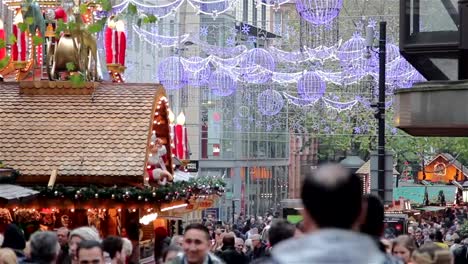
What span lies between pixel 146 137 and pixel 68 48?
117 inches

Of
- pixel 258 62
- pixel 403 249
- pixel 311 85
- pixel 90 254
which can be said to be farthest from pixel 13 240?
pixel 311 85

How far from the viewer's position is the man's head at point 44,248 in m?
8.79

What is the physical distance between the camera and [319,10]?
35812 mm

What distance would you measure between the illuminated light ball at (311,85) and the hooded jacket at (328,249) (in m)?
43.2

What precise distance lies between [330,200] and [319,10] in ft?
104

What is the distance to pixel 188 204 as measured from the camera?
25250 millimetres

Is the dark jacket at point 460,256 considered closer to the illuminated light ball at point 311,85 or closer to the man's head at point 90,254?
the man's head at point 90,254

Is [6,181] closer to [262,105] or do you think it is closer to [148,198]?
[148,198]

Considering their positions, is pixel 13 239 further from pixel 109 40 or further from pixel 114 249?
pixel 109 40

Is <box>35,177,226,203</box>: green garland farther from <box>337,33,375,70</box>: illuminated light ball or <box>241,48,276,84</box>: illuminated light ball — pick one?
<box>241,48,276,84</box>: illuminated light ball

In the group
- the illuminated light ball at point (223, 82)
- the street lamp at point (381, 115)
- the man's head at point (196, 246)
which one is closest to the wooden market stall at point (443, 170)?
the illuminated light ball at point (223, 82)

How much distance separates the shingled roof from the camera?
2161 cm

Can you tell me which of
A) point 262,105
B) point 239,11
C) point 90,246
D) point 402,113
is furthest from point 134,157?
point 239,11

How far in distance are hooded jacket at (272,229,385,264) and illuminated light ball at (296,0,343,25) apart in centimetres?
3094
